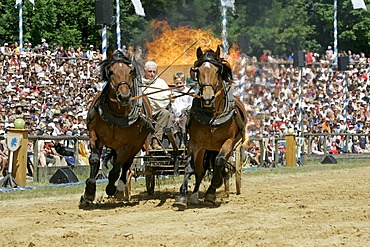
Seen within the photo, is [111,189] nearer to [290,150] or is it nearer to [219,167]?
[219,167]

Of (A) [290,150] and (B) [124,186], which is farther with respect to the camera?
(A) [290,150]

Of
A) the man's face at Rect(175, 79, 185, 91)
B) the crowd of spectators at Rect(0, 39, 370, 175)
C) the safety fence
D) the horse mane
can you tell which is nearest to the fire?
the crowd of spectators at Rect(0, 39, 370, 175)

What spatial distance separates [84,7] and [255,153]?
68.7 ft

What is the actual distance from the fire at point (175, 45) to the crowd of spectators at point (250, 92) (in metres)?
2.00

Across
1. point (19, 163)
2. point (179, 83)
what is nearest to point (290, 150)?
point (19, 163)

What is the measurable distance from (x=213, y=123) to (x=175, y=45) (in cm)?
1016

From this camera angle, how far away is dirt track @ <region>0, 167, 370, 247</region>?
9.17m

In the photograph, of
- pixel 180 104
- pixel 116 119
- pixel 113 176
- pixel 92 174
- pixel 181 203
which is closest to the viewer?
pixel 181 203

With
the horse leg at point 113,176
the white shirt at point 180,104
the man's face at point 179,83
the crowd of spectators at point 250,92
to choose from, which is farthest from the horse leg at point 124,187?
the crowd of spectators at point 250,92

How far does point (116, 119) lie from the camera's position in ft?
42.3

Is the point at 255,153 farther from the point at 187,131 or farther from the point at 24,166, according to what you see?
the point at 187,131

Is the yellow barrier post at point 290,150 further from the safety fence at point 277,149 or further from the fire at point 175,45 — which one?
the fire at point 175,45

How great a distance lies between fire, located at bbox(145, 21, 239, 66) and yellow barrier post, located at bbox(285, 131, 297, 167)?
10.9 ft

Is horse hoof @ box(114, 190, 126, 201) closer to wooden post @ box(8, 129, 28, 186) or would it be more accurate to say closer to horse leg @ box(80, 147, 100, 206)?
horse leg @ box(80, 147, 100, 206)
